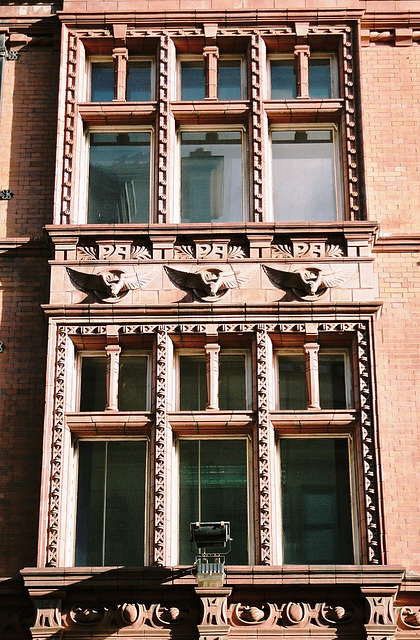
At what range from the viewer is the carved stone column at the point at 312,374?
18734 mm

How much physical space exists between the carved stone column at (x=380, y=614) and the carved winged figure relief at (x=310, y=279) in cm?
433

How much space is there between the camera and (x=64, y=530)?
17984 mm

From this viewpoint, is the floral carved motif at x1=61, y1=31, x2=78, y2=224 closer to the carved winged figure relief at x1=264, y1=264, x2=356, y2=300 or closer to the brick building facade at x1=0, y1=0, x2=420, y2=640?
the brick building facade at x1=0, y1=0, x2=420, y2=640

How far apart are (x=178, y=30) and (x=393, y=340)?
606 centimetres

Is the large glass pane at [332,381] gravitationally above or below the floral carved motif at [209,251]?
below

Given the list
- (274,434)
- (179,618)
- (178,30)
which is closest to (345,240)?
(274,434)

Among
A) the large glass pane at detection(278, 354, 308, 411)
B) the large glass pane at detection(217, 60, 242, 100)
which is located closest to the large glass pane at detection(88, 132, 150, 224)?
the large glass pane at detection(217, 60, 242, 100)

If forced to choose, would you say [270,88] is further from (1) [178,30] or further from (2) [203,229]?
(2) [203,229]

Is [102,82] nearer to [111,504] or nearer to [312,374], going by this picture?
[312,374]

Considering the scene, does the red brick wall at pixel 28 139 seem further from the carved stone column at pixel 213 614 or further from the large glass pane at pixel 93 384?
the carved stone column at pixel 213 614

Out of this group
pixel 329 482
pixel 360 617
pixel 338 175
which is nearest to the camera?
pixel 360 617

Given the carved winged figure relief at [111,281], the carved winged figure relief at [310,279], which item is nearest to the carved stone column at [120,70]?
the carved winged figure relief at [111,281]

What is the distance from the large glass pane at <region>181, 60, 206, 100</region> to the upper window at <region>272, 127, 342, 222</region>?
1361 millimetres

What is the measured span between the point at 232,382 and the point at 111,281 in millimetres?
2240
